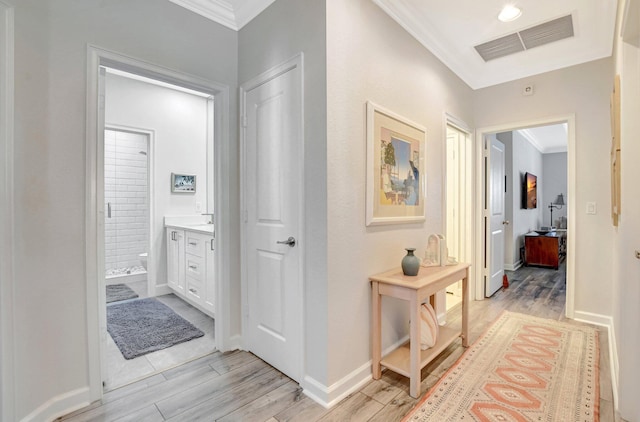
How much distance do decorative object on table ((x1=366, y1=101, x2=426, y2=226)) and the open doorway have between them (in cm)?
→ 180

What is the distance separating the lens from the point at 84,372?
5.75 feet

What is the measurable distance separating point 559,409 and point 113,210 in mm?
5632

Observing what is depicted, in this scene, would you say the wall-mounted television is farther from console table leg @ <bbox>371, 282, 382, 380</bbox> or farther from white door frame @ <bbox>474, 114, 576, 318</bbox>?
console table leg @ <bbox>371, 282, 382, 380</bbox>

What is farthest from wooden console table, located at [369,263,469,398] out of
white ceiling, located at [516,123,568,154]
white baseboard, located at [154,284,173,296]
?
white ceiling, located at [516,123,568,154]

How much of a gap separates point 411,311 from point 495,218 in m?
2.89

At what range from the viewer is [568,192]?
125 inches

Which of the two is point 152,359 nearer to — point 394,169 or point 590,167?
point 394,169

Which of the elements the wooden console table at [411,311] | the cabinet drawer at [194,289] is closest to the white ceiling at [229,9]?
the wooden console table at [411,311]

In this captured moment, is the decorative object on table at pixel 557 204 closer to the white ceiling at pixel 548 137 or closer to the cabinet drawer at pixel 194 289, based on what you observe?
the white ceiling at pixel 548 137

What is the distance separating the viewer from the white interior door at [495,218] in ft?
12.5

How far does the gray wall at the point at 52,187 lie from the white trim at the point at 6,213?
0.11 ft

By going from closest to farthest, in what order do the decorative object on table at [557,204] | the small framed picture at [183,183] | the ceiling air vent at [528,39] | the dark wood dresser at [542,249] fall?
the ceiling air vent at [528,39]
the small framed picture at [183,183]
the dark wood dresser at [542,249]
the decorative object on table at [557,204]

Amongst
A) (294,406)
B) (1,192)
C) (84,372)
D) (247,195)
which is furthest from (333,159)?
(84,372)

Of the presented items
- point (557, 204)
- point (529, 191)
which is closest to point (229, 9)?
point (529, 191)
